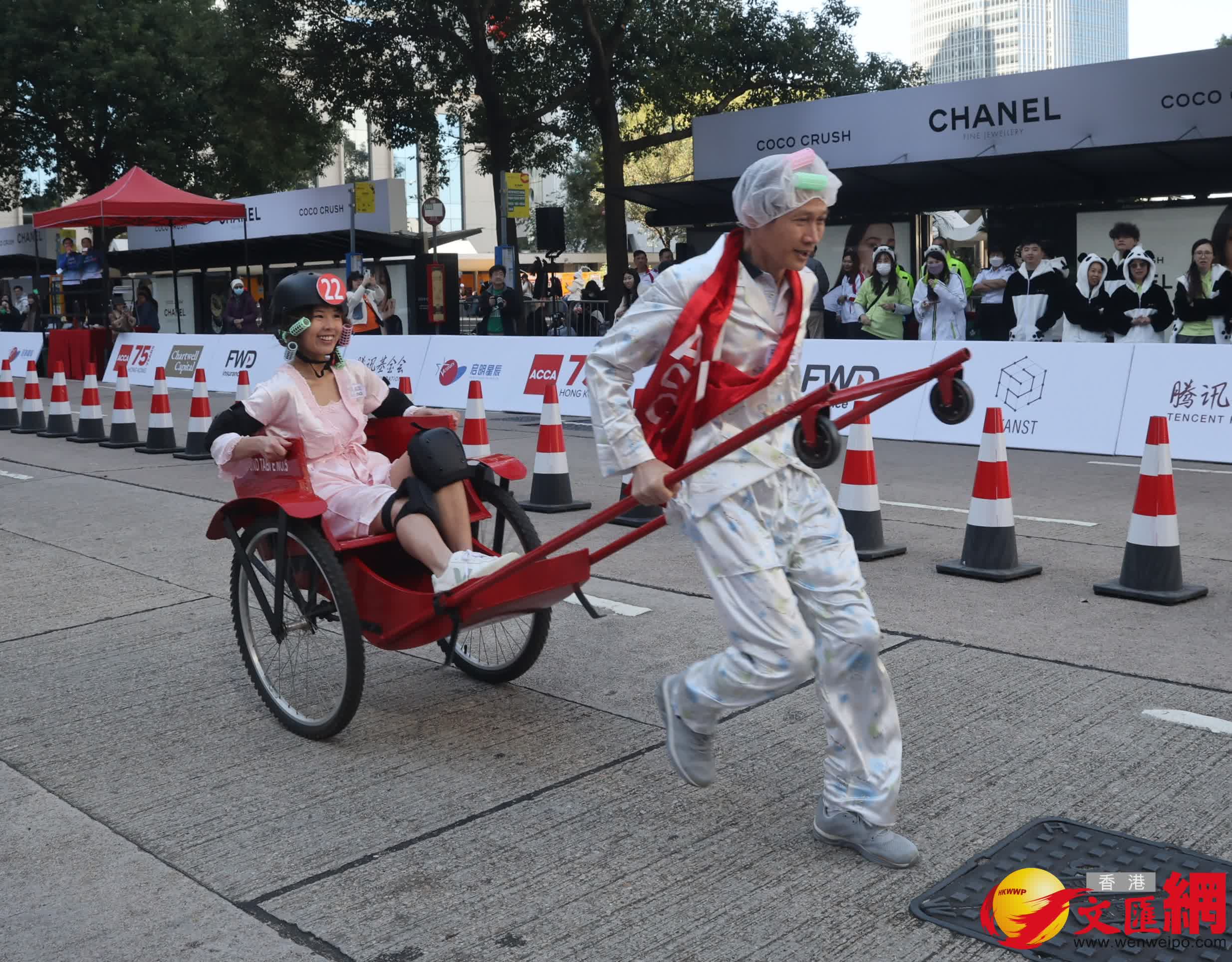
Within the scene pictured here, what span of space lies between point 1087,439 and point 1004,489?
4485 mm

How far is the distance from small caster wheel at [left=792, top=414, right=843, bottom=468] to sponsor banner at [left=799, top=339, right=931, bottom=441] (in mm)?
8437

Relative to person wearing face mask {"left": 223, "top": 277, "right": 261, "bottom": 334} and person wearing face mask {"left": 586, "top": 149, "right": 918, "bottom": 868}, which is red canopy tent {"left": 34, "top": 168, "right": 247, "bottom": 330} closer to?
person wearing face mask {"left": 223, "top": 277, "right": 261, "bottom": 334}

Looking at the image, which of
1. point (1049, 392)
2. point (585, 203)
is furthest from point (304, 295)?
point (585, 203)

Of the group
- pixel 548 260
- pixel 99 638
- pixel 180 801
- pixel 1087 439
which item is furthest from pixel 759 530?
pixel 548 260

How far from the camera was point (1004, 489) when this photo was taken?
6.65 metres

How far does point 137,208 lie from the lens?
2088 cm

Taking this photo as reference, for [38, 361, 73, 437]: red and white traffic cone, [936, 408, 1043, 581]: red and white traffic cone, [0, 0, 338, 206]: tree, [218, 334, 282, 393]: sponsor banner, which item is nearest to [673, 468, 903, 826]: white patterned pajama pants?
[936, 408, 1043, 581]: red and white traffic cone

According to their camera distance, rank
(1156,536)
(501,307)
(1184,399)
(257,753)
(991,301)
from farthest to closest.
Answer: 1. (501,307)
2. (991,301)
3. (1184,399)
4. (1156,536)
5. (257,753)

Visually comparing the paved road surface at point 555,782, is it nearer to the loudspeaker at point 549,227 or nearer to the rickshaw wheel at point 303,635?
the rickshaw wheel at point 303,635

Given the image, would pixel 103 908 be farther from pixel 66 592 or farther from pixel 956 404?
pixel 66 592

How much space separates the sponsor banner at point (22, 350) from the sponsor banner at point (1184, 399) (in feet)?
58.4

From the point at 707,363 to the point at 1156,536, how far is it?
3556 millimetres

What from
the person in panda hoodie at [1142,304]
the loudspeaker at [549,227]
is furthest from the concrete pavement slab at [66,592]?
the loudspeaker at [549,227]

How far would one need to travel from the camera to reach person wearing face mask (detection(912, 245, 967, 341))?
1428cm
